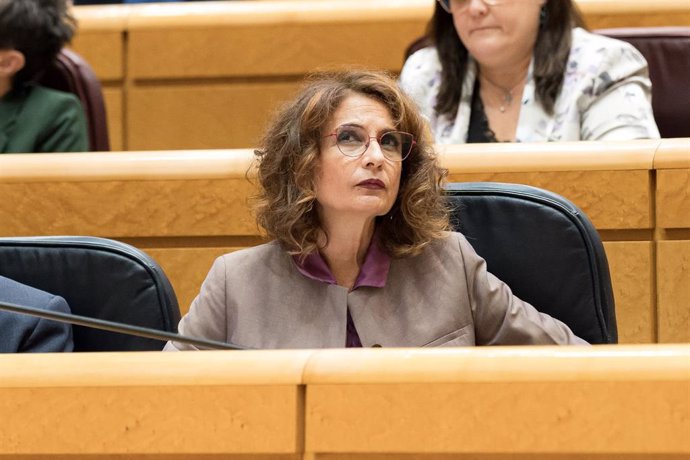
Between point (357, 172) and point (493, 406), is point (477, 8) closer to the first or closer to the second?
point (357, 172)

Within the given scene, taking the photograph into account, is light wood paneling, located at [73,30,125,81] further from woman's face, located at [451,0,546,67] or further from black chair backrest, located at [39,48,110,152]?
woman's face, located at [451,0,546,67]

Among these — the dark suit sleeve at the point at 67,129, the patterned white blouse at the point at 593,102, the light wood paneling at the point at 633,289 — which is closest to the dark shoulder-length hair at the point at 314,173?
the light wood paneling at the point at 633,289

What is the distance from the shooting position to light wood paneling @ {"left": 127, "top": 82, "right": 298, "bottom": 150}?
1948mm

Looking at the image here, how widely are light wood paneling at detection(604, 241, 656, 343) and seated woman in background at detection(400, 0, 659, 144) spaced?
8.3 inches

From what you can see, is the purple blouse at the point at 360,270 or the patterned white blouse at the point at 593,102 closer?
the purple blouse at the point at 360,270

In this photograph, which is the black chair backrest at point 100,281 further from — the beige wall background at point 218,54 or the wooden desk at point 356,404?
the beige wall background at point 218,54

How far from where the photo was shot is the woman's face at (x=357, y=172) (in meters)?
1.05

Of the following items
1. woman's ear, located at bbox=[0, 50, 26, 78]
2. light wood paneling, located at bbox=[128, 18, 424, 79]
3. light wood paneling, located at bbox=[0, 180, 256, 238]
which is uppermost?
light wood paneling, located at bbox=[128, 18, 424, 79]

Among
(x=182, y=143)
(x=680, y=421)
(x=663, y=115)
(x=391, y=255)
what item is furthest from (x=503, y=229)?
(x=182, y=143)

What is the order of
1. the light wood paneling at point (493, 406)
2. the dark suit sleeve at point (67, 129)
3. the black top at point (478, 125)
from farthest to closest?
the dark suit sleeve at point (67, 129), the black top at point (478, 125), the light wood paneling at point (493, 406)

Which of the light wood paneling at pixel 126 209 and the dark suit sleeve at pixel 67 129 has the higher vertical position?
the dark suit sleeve at pixel 67 129

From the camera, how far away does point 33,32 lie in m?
1.66

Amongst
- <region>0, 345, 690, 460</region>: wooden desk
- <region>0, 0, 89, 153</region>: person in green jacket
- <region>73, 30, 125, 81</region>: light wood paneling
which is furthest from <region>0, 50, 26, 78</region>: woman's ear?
<region>0, 345, 690, 460</region>: wooden desk

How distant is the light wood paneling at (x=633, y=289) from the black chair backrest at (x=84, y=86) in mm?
776
